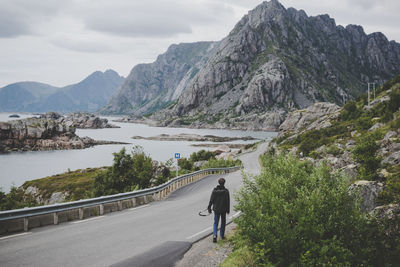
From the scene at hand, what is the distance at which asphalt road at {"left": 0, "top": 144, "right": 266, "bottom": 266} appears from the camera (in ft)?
24.3

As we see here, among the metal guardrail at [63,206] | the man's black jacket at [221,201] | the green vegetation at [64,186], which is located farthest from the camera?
the green vegetation at [64,186]

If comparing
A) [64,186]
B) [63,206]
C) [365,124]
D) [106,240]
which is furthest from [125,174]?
[365,124]

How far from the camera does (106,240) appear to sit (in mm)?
9086

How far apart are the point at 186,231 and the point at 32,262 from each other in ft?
16.8

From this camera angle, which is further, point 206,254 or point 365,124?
point 365,124

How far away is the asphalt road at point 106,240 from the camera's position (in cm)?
740

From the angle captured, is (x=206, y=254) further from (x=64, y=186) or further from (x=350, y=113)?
(x=350, y=113)

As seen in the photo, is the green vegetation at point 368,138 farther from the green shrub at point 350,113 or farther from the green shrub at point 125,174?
the green shrub at point 125,174

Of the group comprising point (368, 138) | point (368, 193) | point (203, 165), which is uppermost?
point (368, 138)

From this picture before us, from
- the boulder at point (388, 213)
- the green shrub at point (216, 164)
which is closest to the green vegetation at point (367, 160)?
the boulder at point (388, 213)

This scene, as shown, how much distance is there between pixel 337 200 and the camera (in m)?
6.11

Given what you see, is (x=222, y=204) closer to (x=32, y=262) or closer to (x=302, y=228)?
(x=302, y=228)

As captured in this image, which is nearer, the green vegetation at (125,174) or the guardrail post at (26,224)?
the guardrail post at (26,224)

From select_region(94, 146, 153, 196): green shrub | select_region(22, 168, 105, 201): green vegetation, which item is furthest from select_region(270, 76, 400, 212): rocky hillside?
select_region(22, 168, 105, 201): green vegetation
